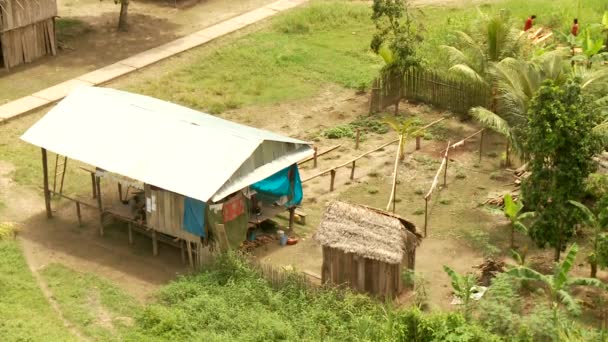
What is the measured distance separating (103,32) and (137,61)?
329 cm

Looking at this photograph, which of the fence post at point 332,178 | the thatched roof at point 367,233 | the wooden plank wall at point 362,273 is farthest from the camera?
the fence post at point 332,178

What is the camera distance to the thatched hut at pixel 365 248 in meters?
20.6

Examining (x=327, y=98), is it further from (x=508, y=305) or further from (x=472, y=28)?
(x=508, y=305)

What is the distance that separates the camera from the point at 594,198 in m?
23.8

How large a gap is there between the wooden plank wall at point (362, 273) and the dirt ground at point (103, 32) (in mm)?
14049

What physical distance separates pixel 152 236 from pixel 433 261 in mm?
6146

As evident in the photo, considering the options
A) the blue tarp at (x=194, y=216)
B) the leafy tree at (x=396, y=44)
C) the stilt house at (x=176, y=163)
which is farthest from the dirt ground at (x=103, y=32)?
the blue tarp at (x=194, y=216)

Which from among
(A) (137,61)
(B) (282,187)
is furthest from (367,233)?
(A) (137,61)

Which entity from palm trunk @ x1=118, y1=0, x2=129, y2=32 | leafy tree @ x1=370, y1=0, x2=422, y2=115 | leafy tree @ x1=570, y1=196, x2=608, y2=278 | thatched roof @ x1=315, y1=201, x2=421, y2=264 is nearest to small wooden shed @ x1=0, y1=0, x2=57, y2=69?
palm trunk @ x1=118, y1=0, x2=129, y2=32

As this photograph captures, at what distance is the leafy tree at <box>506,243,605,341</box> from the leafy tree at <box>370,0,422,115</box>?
35.6ft

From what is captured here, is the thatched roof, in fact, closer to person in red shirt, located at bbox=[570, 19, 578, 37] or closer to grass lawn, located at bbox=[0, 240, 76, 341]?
grass lawn, located at bbox=[0, 240, 76, 341]

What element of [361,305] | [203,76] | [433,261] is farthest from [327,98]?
[361,305]

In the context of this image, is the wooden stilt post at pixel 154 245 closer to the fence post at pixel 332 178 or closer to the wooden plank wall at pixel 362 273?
the wooden plank wall at pixel 362 273

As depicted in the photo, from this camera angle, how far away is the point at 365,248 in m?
20.6
